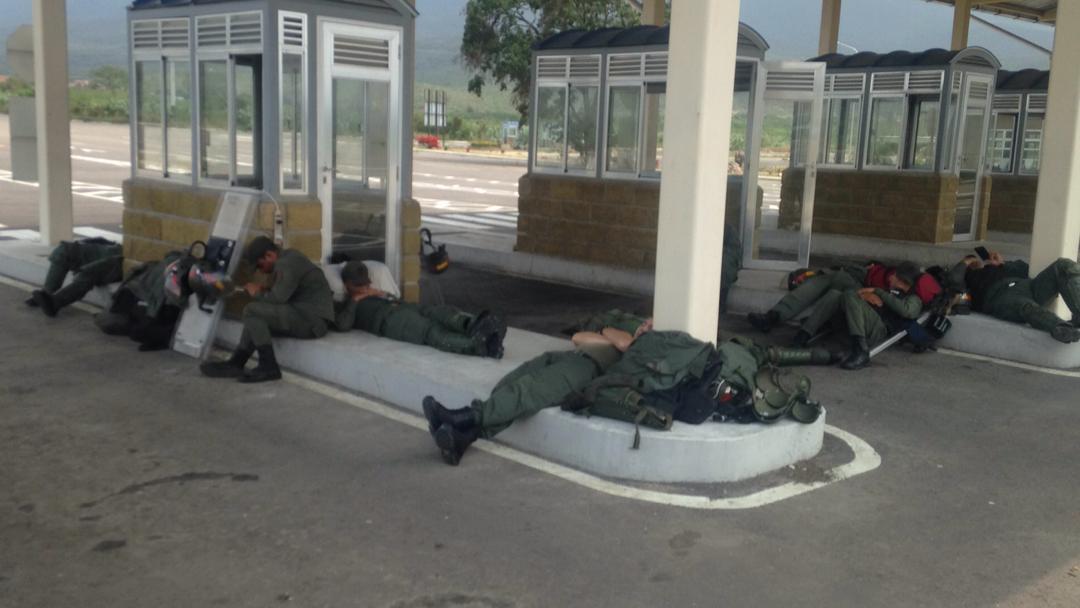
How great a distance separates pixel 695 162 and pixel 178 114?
17.2ft

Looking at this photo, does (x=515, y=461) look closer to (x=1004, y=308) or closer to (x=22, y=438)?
(x=22, y=438)

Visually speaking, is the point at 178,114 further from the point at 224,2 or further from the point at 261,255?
the point at 261,255

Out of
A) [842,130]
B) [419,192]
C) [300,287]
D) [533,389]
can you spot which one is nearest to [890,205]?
[842,130]

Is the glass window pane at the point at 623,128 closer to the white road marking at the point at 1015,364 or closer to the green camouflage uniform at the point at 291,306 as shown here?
the white road marking at the point at 1015,364

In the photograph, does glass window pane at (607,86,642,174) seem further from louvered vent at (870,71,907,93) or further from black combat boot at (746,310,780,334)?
louvered vent at (870,71,907,93)

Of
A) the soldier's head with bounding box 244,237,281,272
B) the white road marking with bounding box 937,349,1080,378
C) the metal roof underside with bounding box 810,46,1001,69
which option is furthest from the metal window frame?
the metal roof underside with bounding box 810,46,1001,69

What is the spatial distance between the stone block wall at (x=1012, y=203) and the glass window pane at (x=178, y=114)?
13.8 m

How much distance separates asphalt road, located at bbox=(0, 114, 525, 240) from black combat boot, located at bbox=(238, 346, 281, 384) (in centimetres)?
839

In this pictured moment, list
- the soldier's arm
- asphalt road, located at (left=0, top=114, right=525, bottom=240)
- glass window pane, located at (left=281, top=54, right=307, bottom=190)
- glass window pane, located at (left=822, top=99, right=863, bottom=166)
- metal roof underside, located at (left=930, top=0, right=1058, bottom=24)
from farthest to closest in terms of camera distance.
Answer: metal roof underside, located at (left=930, top=0, right=1058, bottom=24) < asphalt road, located at (left=0, top=114, right=525, bottom=240) < glass window pane, located at (left=822, top=99, right=863, bottom=166) < the soldier's arm < glass window pane, located at (left=281, top=54, right=307, bottom=190)

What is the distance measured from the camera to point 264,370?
7.49 m

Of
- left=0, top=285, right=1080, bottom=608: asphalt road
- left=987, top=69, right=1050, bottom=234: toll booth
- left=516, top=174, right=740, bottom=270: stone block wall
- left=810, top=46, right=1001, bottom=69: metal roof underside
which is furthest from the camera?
left=987, top=69, right=1050, bottom=234: toll booth

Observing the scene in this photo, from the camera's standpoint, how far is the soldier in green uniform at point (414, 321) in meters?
7.34

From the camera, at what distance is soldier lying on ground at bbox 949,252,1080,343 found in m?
8.71

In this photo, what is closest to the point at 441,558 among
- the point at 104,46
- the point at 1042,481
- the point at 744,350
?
the point at 744,350
